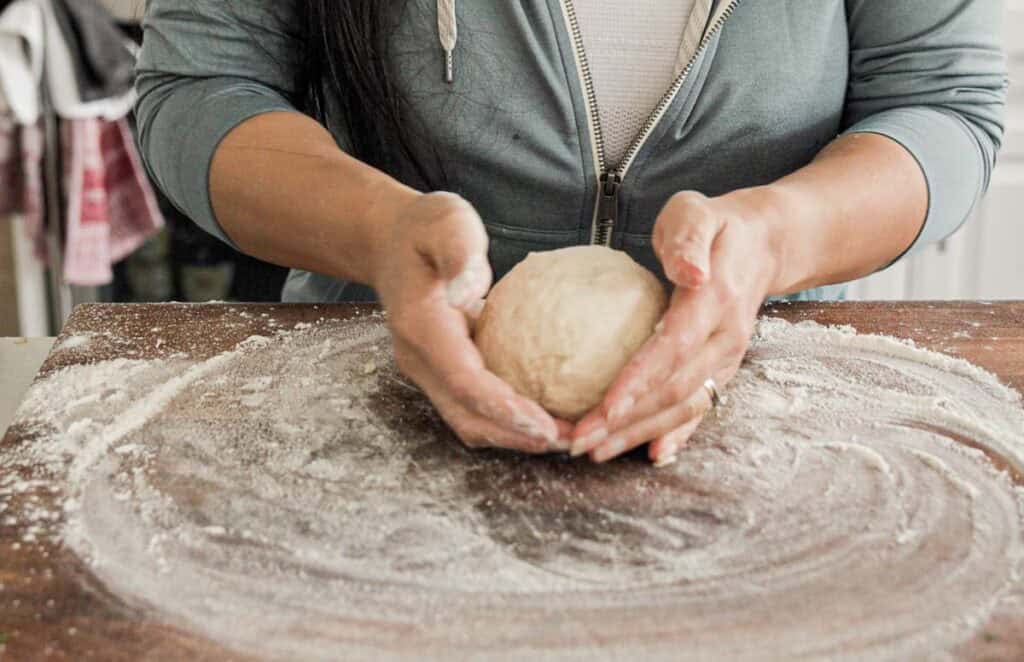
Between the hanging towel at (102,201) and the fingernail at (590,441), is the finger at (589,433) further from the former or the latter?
the hanging towel at (102,201)

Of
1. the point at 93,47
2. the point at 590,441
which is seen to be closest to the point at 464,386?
the point at 590,441

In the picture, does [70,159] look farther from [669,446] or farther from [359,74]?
[669,446]

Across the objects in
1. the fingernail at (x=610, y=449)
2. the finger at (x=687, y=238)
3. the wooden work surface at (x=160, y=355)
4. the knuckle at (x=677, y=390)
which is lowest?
the wooden work surface at (x=160, y=355)

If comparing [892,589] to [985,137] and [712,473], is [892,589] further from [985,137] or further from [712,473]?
[985,137]

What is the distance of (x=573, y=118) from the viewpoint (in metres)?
1.09

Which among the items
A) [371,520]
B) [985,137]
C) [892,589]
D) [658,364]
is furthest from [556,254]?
[985,137]

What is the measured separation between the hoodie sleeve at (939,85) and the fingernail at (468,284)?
0.53 metres

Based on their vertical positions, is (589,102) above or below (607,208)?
above

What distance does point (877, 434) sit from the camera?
2.96ft

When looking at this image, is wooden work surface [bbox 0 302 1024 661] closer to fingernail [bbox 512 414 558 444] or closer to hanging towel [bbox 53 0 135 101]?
fingernail [bbox 512 414 558 444]

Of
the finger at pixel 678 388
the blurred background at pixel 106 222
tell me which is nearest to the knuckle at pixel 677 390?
the finger at pixel 678 388

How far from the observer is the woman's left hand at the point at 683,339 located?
31.2 inches

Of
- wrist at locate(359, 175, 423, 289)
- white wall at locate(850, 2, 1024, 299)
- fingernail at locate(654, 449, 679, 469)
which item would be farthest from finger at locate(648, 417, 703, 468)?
white wall at locate(850, 2, 1024, 299)

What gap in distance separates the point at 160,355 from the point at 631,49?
1.92 feet
